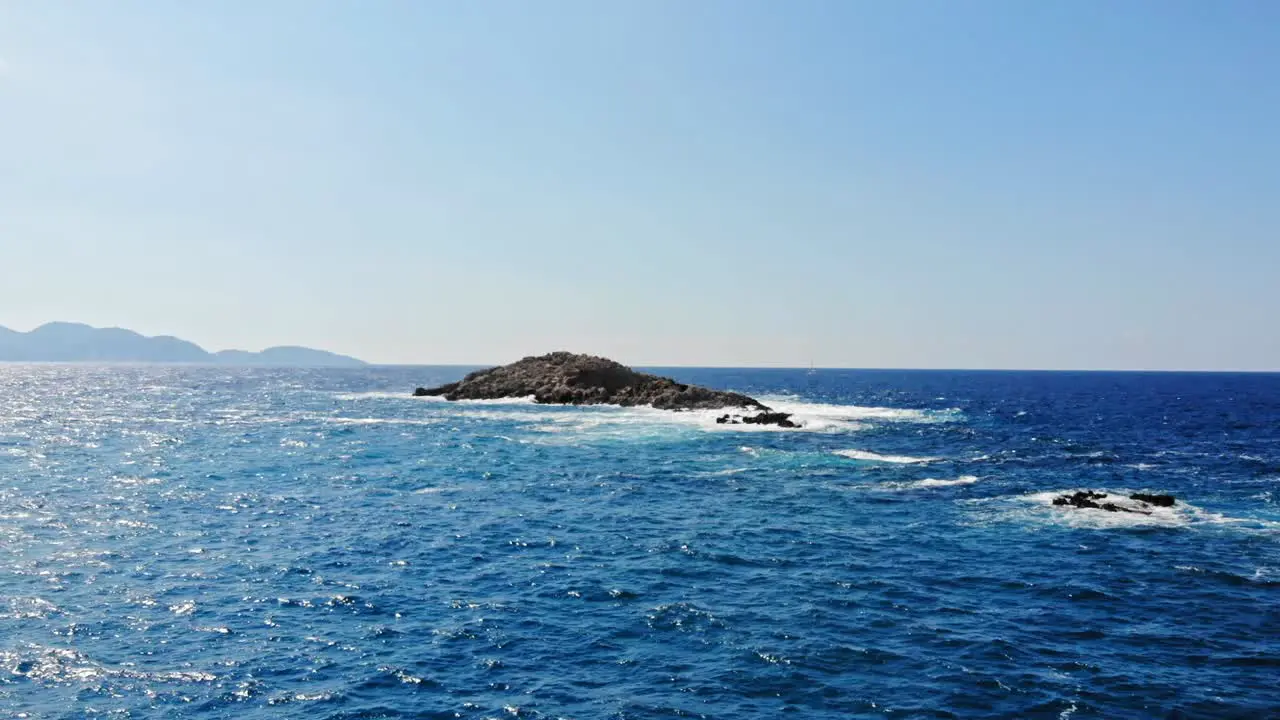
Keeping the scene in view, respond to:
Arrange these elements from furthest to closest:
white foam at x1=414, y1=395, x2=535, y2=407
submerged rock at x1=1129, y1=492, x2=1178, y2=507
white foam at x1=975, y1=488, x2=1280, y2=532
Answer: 1. white foam at x1=414, y1=395, x2=535, y2=407
2. submerged rock at x1=1129, y1=492, x2=1178, y2=507
3. white foam at x1=975, y1=488, x2=1280, y2=532

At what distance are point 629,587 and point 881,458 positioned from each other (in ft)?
118

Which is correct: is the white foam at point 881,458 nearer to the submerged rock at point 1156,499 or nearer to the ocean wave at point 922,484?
the ocean wave at point 922,484

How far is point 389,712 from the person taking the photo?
16234mm

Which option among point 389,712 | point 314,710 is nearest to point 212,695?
point 314,710

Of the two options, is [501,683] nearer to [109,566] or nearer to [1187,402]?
[109,566]

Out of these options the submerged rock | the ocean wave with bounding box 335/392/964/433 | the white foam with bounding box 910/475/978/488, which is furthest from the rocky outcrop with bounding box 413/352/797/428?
the submerged rock

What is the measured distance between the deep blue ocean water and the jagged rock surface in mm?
43172

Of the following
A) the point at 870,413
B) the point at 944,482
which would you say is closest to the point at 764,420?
the point at 870,413

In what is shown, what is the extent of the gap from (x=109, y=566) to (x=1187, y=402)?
154 meters

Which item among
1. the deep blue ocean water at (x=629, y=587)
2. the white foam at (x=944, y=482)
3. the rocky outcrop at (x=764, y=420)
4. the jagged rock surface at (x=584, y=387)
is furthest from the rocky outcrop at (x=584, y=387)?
the deep blue ocean water at (x=629, y=587)

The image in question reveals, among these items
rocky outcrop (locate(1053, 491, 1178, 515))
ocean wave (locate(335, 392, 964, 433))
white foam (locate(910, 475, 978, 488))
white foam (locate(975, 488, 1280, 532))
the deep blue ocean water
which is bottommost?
the deep blue ocean water

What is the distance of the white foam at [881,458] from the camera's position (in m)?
54.6

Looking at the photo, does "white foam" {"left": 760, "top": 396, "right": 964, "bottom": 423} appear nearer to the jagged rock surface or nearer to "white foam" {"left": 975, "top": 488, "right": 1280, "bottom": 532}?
the jagged rock surface

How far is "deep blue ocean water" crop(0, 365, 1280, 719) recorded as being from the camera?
17.3 metres
